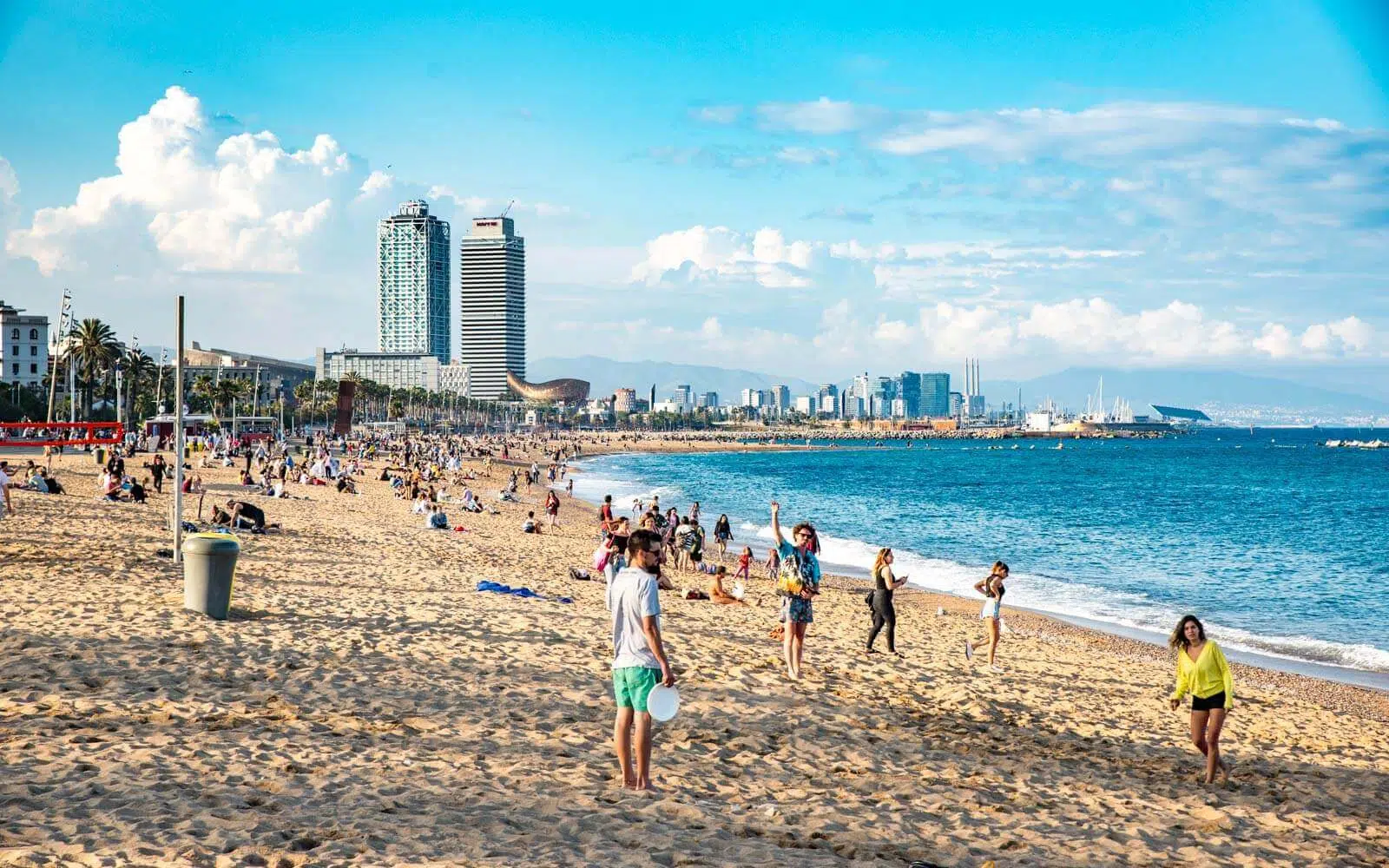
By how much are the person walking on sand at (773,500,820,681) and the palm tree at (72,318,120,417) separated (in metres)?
75.2

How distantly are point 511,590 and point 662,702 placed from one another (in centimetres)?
983

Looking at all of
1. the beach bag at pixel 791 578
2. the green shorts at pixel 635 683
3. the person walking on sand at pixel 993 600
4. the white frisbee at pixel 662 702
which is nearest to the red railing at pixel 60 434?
the beach bag at pixel 791 578

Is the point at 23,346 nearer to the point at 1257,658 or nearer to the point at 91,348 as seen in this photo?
the point at 91,348

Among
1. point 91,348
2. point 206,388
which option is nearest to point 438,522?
point 91,348

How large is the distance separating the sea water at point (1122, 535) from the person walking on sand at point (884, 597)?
31.7 ft

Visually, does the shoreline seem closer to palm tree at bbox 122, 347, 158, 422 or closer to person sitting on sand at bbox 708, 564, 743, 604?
person sitting on sand at bbox 708, 564, 743, 604

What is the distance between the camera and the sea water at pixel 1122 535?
2323cm

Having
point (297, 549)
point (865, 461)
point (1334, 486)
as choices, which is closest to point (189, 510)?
point (297, 549)

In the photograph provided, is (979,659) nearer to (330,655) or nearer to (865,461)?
(330,655)

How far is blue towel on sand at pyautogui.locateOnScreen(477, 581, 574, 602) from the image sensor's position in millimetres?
15469

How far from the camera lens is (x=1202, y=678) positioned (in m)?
8.64

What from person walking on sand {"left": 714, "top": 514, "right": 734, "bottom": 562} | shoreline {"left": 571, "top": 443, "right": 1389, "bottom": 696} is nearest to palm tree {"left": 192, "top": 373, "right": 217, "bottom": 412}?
person walking on sand {"left": 714, "top": 514, "right": 734, "bottom": 562}

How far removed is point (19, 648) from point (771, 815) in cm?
687

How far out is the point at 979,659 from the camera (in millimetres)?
13914
